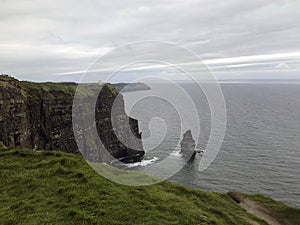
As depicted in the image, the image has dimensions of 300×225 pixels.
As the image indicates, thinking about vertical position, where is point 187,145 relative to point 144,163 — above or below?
Answer: above

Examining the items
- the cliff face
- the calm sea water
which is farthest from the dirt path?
the cliff face

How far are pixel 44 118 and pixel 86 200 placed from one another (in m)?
59.2

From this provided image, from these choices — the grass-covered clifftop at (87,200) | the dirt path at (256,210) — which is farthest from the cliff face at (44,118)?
the dirt path at (256,210)

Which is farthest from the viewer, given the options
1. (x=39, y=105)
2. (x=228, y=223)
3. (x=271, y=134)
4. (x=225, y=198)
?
(x=271, y=134)

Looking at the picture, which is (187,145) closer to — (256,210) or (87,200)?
A: (256,210)

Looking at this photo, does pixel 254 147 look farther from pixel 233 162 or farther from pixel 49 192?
pixel 49 192

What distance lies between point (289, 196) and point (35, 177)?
54030 millimetres

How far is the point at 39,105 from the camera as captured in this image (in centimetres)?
7450

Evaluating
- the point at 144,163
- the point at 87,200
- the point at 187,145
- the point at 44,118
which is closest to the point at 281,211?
the point at 87,200

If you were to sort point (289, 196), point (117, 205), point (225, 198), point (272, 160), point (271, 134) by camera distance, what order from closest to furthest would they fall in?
point (117, 205) → point (225, 198) → point (289, 196) → point (272, 160) → point (271, 134)

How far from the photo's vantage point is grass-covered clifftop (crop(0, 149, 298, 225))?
1922cm

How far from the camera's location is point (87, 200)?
21188mm

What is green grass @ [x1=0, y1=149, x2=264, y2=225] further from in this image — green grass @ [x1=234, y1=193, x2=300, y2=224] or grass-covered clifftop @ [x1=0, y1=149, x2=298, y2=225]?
green grass @ [x1=234, y1=193, x2=300, y2=224]

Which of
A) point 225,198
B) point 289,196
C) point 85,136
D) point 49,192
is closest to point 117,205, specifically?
point 49,192
